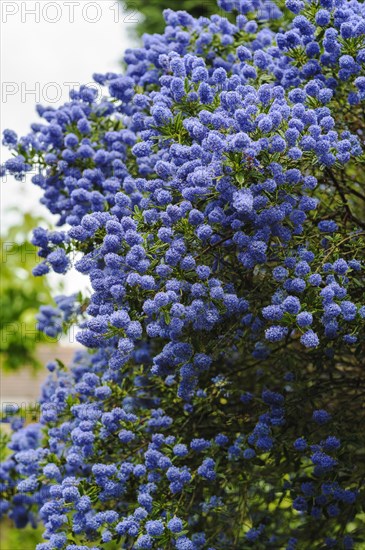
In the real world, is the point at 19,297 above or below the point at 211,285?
above

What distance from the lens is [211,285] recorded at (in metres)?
2.04

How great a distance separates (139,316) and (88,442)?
1.73 feet

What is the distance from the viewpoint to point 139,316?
2090 millimetres

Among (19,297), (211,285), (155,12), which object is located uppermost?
(155,12)

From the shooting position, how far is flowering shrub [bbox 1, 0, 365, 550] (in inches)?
80.7

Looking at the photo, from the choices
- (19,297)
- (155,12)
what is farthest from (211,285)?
(155,12)

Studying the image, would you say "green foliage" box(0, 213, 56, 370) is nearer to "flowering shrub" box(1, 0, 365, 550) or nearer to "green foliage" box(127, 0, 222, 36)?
"green foliage" box(127, 0, 222, 36)

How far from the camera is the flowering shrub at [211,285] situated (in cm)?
205

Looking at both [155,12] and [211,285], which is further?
[155,12]

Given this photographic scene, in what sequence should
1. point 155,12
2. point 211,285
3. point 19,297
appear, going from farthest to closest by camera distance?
point 155,12, point 19,297, point 211,285

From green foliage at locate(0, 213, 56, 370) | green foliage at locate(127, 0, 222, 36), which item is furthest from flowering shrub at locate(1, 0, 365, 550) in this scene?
→ green foliage at locate(127, 0, 222, 36)

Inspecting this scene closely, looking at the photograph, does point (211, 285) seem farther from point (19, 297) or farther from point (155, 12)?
point (155, 12)

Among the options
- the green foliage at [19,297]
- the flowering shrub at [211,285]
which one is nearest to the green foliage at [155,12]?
the green foliage at [19,297]

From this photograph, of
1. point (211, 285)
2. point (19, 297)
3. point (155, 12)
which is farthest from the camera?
point (155, 12)
